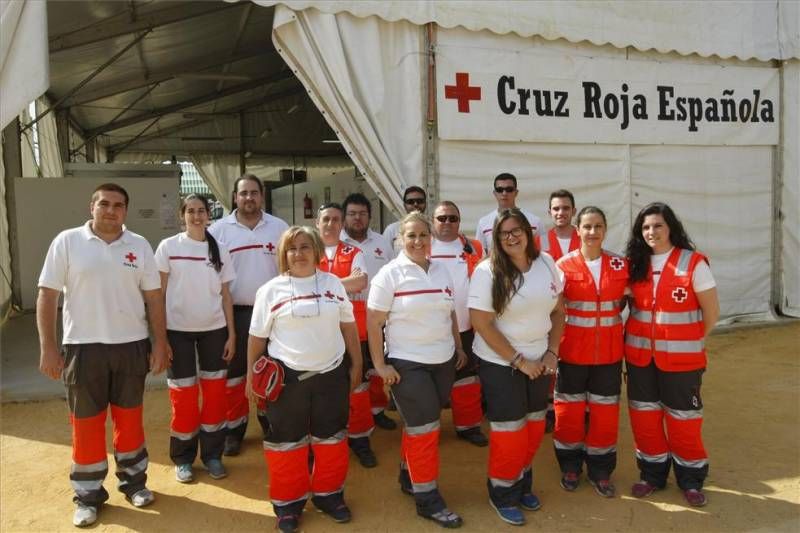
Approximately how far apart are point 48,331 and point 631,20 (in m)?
6.03

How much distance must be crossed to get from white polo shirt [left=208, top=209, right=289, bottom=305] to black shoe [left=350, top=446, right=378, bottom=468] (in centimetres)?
112

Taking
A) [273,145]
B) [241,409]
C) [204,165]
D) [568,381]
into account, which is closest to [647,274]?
[568,381]

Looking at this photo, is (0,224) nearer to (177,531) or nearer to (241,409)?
(241,409)

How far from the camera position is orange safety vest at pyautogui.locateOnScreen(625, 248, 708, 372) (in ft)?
9.91

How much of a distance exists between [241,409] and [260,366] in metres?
1.21

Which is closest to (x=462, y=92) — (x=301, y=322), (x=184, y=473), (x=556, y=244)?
(x=556, y=244)

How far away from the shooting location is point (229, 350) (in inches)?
137

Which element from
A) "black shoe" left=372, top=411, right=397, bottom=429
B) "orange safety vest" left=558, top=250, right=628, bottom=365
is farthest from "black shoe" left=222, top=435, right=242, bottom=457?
"orange safety vest" left=558, top=250, right=628, bottom=365

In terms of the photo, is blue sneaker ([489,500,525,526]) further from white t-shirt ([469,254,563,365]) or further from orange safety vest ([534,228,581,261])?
orange safety vest ([534,228,581,261])

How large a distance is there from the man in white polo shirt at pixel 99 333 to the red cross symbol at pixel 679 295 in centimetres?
265

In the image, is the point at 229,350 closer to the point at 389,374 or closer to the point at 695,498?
the point at 389,374

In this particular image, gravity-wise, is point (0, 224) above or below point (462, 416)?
above

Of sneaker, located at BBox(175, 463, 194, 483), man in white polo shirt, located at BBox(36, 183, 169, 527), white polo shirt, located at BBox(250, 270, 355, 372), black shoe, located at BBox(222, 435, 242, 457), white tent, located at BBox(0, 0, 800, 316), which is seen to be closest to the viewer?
white polo shirt, located at BBox(250, 270, 355, 372)

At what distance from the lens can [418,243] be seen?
2945 millimetres
